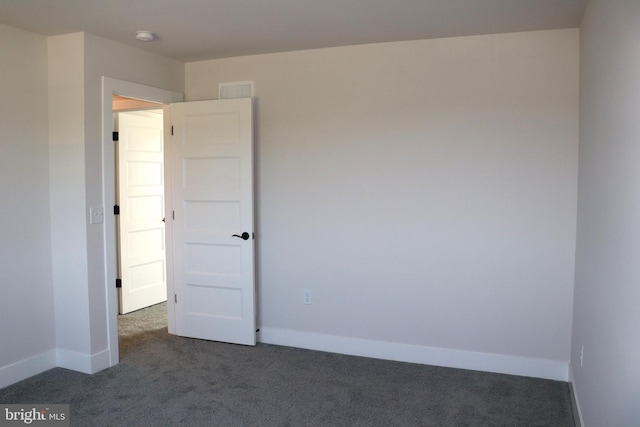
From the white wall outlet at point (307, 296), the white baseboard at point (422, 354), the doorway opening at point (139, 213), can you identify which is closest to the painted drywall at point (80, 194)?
the doorway opening at point (139, 213)

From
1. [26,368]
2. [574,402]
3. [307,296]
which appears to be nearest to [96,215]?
[26,368]

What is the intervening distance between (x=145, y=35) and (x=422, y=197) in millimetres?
2362

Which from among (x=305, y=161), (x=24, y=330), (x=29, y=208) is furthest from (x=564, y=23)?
(x=24, y=330)

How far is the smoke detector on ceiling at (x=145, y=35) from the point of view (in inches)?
143

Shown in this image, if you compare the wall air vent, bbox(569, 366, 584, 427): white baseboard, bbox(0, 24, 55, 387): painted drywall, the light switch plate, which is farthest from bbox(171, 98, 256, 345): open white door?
bbox(569, 366, 584, 427): white baseboard

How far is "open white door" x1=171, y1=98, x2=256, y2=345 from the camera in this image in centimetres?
431

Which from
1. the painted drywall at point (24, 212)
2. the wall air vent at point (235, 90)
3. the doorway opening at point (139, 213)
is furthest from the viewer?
the doorway opening at point (139, 213)

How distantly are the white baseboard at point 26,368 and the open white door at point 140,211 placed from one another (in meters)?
1.48

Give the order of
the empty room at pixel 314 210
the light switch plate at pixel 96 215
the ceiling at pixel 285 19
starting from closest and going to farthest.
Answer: the ceiling at pixel 285 19 < the empty room at pixel 314 210 < the light switch plate at pixel 96 215

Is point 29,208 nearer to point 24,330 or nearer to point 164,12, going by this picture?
point 24,330

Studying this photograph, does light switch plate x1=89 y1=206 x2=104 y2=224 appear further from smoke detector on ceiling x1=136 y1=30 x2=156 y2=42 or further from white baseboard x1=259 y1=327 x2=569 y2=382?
white baseboard x1=259 y1=327 x2=569 y2=382

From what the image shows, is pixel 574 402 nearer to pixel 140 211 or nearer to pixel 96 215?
pixel 96 215

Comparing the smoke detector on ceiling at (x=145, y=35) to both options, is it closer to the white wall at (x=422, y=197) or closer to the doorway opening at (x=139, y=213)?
the white wall at (x=422, y=197)

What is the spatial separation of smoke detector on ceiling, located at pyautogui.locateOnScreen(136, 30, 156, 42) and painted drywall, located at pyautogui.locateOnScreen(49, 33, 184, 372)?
0.29 meters
